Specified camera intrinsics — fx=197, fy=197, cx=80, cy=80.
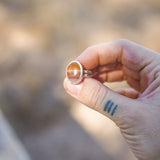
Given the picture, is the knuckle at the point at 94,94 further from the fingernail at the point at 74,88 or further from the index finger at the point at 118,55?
the index finger at the point at 118,55

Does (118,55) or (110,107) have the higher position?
(118,55)

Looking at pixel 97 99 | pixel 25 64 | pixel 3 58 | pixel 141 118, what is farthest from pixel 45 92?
pixel 141 118

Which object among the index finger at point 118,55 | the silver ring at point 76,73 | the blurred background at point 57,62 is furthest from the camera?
the blurred background at point 57,62

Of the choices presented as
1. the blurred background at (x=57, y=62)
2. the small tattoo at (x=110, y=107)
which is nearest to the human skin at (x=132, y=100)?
the small tattoo at (x=110, y=107)

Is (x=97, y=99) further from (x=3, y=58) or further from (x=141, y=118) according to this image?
(x=3, y=58)

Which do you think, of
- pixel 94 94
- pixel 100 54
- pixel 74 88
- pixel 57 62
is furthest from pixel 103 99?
pixel 57 62

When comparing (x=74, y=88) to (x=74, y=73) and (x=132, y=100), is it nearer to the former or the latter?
(x=74, y=73)
